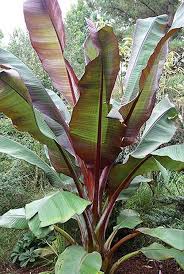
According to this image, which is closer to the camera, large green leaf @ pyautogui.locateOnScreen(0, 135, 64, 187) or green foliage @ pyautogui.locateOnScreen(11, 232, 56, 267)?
large green leaf @ pyautogui.locateOnScreen(0, 135, 64, 187)

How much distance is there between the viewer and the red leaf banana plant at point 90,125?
2129 millimetres

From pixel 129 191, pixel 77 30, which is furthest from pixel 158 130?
pixel 77 30

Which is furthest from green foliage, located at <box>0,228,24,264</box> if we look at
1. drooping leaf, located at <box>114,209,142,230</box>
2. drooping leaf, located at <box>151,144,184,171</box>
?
drooping leaf, located at <box>151,144,184,171</box>

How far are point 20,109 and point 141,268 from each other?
1.68 m

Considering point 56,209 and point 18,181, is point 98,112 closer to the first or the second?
point 56,209

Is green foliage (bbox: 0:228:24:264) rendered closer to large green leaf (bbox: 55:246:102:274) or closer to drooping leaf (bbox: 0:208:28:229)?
drooping leaf (bbox: 0:208:28:229)

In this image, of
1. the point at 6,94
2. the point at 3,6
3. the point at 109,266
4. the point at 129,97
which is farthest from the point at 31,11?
the point at 3,6

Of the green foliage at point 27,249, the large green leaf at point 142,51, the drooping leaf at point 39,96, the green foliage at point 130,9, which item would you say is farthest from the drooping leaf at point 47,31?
the green foliage at point 130,9

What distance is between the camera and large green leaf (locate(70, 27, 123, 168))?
7.00ft

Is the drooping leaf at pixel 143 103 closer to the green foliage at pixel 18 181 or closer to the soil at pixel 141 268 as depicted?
the soil at pixel 141 268

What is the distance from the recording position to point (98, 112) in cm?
229

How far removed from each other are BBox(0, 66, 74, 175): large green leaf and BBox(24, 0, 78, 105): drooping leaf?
366 mm

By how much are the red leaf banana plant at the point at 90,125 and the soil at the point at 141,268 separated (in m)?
0.46

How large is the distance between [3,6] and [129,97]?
9.52 m
